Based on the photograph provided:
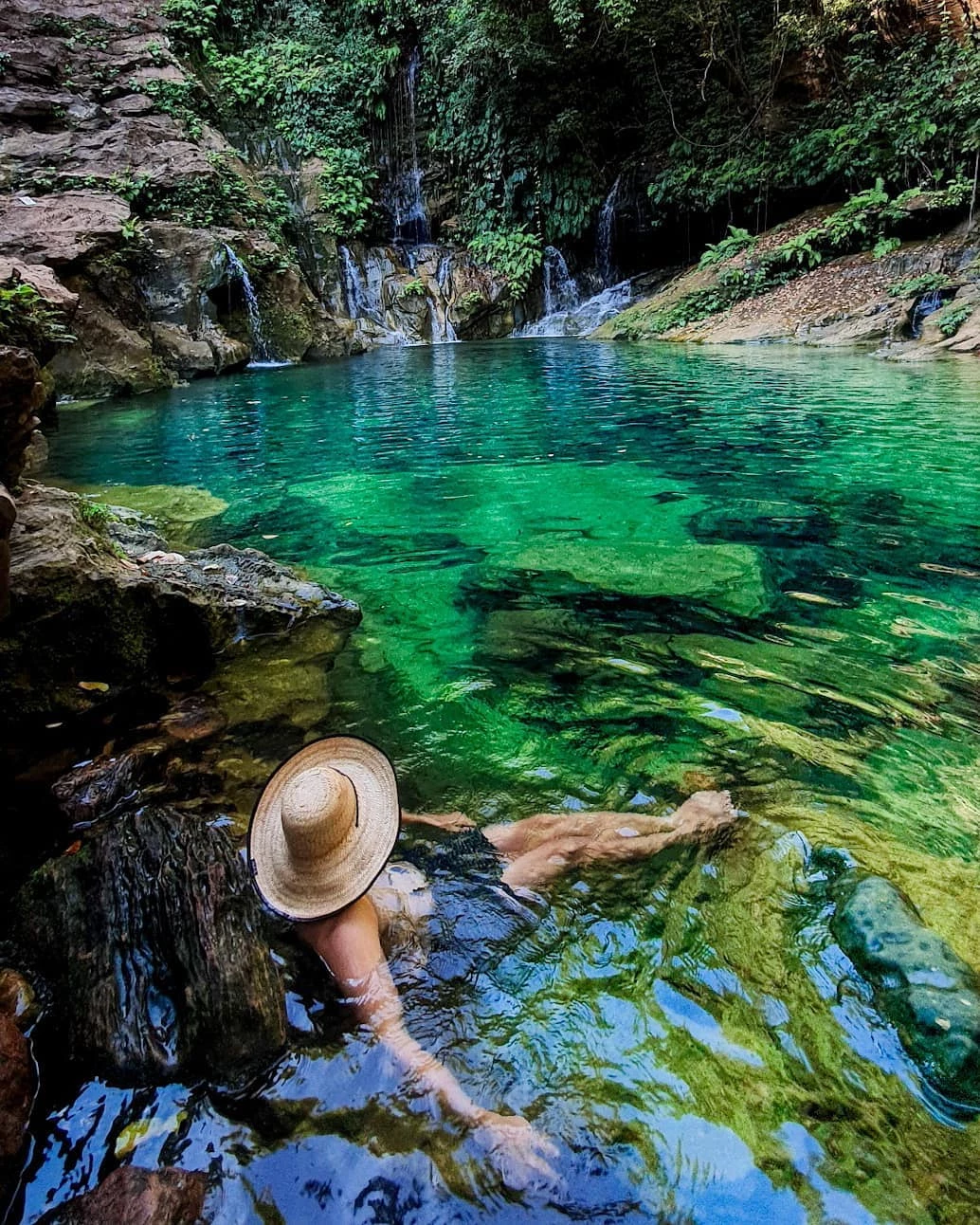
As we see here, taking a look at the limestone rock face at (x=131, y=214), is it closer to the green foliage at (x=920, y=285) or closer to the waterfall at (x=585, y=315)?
the waterfall at (x=585, y=315)

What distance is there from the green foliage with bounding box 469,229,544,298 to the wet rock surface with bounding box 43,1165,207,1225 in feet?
81.1

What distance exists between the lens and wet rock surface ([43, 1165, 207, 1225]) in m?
1.48

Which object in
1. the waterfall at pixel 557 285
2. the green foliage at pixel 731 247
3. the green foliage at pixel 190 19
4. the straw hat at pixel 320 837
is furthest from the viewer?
the waterfall at pixel 557 285

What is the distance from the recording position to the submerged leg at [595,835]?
250 centimetres

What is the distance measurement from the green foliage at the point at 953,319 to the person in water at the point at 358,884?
14.5 metres

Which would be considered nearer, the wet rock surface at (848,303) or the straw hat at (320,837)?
the straw hat at (320,837)

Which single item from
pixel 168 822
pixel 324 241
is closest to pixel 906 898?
pixel 168 822

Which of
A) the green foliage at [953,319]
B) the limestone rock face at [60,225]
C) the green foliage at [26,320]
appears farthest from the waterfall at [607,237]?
the green foliage at [26,320]

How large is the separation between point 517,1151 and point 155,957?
1.07 m

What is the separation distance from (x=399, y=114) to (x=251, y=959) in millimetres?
29556

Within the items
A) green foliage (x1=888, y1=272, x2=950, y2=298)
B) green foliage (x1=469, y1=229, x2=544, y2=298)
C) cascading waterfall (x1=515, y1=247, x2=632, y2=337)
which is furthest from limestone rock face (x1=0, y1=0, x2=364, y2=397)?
green foliage (x1=888, y1=272, x2=950, y2=298)

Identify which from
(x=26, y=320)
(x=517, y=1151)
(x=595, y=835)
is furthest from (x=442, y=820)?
(x=26, y=320)

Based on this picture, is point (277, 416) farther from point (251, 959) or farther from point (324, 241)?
point (324, 241)

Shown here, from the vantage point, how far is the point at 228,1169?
5.34 feet
